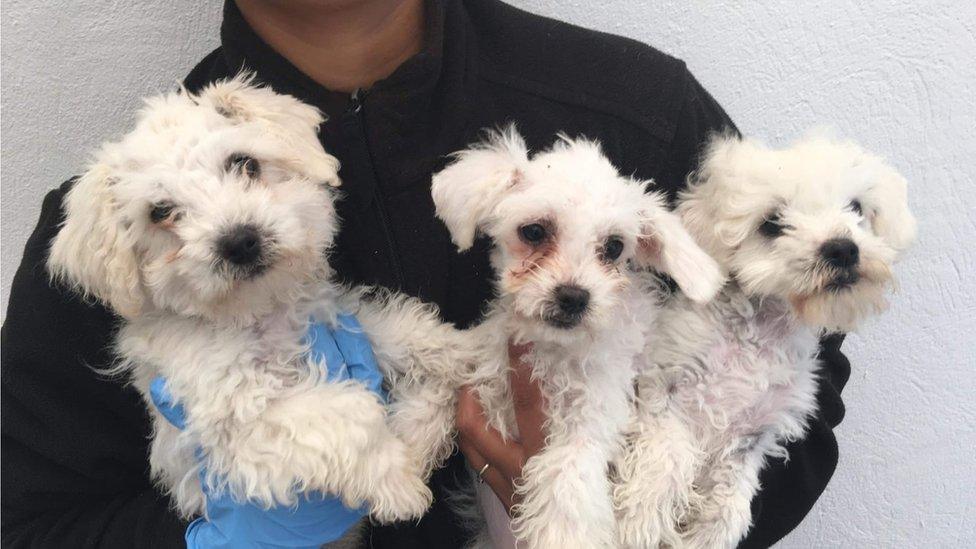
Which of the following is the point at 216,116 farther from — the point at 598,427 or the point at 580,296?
the point at 598,427

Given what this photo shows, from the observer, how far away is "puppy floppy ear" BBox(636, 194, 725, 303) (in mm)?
1145

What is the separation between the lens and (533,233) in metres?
1.21

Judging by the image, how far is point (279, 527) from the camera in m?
1.22

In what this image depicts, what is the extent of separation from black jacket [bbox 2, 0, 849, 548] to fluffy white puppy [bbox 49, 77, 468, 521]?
0.13m

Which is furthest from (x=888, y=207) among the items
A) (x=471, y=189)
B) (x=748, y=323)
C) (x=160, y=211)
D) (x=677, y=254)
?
(x=160, y=211)

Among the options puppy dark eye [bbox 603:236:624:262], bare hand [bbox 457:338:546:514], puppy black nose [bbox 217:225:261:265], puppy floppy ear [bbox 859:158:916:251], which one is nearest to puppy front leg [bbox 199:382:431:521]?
bare hand [bbox 457:338:546:514]

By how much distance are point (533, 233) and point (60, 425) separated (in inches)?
39.3

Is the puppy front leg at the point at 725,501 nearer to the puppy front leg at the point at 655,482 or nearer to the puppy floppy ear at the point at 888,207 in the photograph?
the puppy front leg at the point at 655,482

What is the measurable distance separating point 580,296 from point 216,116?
2.46 ft

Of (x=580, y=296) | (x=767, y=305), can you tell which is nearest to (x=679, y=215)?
(x=767, y=305)

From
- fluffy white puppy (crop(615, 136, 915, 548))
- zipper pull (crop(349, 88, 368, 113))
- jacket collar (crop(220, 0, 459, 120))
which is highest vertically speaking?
jacket collar (crop(220, 0, 459, 120))

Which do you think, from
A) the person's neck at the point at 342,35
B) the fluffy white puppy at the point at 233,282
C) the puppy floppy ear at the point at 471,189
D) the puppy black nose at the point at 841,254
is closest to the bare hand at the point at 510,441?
the fluffy white puppy at the point at 233,282

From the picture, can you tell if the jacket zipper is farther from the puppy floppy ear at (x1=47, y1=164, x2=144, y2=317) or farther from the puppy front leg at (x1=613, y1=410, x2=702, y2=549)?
the puppy front leg at (x1=613, y1=410, x2=702, y2=549)

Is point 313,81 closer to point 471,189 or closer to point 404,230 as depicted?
point 404,230
